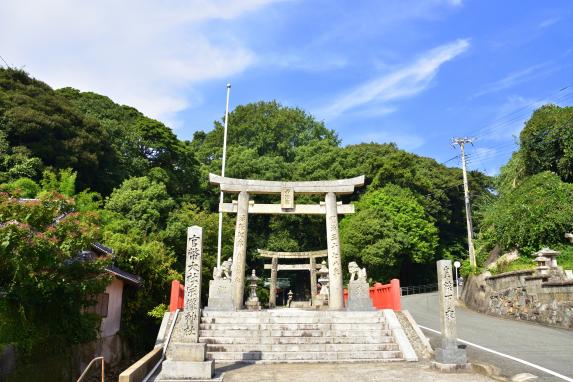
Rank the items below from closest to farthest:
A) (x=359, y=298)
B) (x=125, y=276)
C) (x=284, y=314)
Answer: (x=284, y=314) → (x=125, y=276) → (x=359, y=298)

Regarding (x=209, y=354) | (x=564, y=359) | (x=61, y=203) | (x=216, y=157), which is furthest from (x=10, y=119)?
(x=564, y=359)

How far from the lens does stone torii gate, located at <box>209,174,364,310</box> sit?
16.1m

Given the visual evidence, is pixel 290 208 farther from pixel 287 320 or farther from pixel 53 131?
pixel 53 131

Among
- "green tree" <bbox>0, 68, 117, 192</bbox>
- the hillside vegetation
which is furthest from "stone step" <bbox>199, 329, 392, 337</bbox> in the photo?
"green tree" <bbox>0, 68, 117, 192</bbox>

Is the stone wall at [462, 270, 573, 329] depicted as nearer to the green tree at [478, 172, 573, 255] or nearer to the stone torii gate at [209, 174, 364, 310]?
the green tree at [478, 172, 573, 255]

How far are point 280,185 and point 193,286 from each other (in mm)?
8465

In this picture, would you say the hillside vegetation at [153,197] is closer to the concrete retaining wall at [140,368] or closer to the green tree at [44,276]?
the green tree at [44,276]

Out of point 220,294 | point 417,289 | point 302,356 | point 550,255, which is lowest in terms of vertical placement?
point 302,356

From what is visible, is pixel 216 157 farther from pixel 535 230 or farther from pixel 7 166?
pixel 535 230

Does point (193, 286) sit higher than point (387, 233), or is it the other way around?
point (387, 233)

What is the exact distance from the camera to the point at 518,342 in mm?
12008

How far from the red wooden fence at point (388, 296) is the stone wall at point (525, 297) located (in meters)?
6.20

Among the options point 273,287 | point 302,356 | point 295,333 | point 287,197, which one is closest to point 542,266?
point 287,197

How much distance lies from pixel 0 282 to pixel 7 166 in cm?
1744
